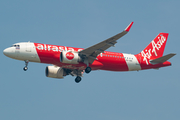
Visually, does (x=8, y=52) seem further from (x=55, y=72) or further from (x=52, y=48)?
(x=55, y=72)

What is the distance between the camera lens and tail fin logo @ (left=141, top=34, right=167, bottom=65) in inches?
2157

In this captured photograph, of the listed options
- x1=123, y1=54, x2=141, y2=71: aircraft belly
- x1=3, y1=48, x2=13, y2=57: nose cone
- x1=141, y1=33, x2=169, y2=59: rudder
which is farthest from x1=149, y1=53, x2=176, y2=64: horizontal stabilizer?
x1=3, y1=48, x2=13, y2=57: nose cone

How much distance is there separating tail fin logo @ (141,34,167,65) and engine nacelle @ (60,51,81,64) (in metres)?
12.1

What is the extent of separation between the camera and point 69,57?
47.5 m

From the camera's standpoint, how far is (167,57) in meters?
51.2

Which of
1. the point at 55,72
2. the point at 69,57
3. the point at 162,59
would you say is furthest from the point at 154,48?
the point at 55,72

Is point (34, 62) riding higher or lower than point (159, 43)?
lower

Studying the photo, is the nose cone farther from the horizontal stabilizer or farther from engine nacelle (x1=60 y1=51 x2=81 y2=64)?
the horizontal stabilizer

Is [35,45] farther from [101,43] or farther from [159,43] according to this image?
[159,43]

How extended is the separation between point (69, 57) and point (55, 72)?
24.6 feet

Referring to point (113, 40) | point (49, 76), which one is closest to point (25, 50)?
point (49, 76)

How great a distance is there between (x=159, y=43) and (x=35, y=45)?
2200cm

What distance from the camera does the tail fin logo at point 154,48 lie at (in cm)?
5478

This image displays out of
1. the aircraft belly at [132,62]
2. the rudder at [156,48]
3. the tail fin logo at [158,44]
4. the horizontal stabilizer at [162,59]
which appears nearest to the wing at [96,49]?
the aircraft belly at [132,62]
